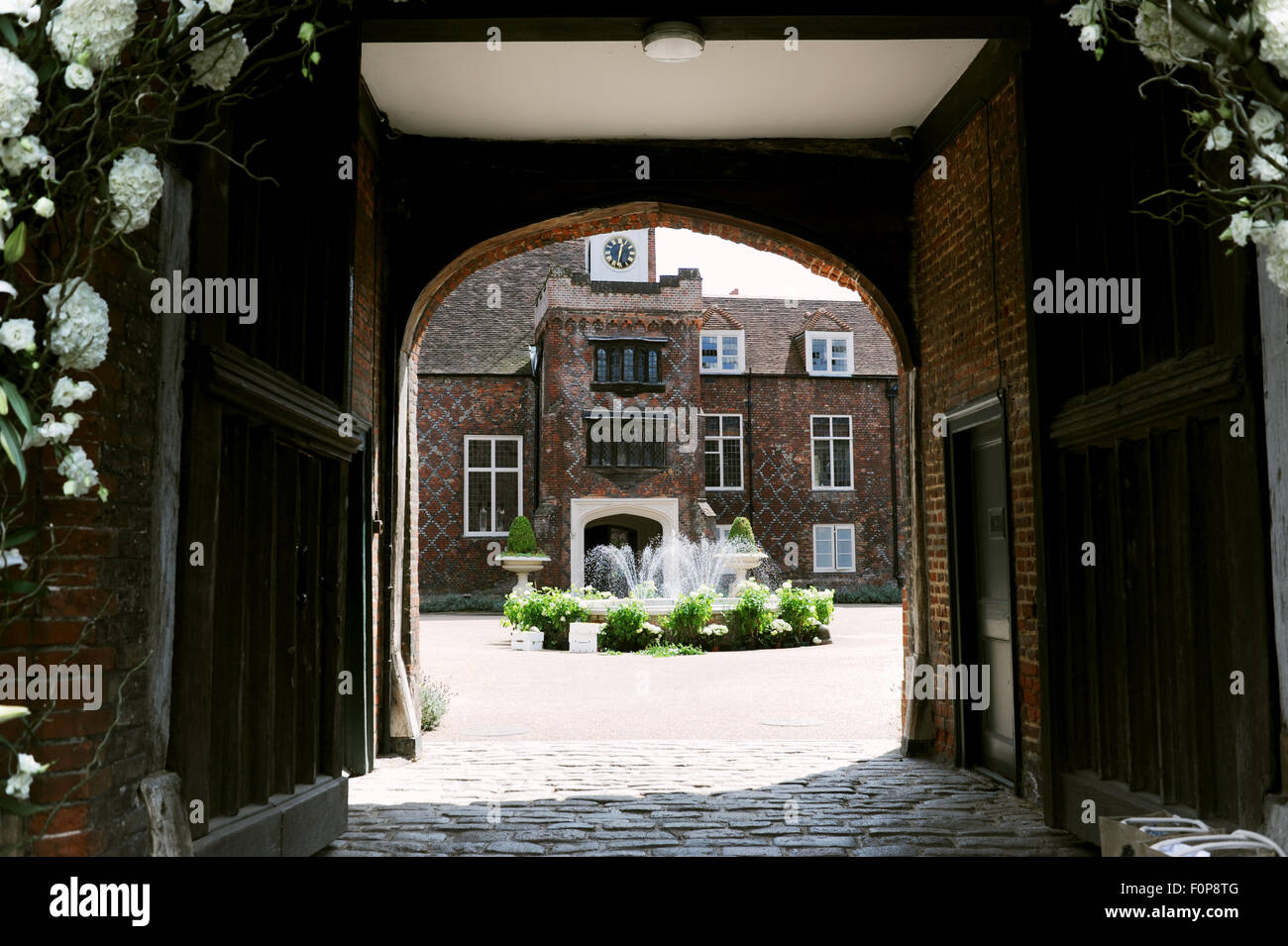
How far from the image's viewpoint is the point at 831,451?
3012 centimetres

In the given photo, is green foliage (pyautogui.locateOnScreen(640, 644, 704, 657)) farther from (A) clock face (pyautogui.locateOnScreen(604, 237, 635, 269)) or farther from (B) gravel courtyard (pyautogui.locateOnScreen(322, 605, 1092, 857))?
(A) clock face (pyautogui.locateOnScreen(604, 237, 635, 269))

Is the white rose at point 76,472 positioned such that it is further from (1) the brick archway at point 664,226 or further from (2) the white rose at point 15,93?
(1) the brick archway at point 664,226

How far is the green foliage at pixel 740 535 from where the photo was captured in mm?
25453

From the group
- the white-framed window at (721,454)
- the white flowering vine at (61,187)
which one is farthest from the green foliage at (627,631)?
the white-framed window at (721,454)

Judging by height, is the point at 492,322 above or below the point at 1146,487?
above

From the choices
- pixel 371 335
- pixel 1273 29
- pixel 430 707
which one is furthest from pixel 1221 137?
pixel 430 707

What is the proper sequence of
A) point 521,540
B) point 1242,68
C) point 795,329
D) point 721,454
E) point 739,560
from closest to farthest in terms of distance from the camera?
point 1242,68
point 739,560
point 521,540
point 721,454
point 795,329

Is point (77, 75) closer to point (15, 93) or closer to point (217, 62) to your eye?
point (15, 93)

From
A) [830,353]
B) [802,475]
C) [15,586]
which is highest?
[830,353]

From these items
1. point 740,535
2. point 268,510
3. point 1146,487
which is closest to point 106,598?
point 268,510

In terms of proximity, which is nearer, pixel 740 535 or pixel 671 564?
pixel 740 535

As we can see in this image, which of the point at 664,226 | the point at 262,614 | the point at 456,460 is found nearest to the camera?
the point at 262,614

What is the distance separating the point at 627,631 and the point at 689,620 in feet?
3.12
